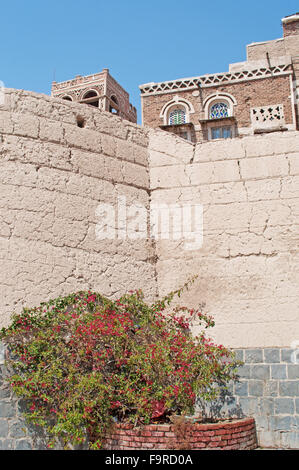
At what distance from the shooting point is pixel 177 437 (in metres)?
5.04

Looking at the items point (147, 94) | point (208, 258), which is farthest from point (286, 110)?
point (208, 258)

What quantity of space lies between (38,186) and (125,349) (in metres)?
2.20

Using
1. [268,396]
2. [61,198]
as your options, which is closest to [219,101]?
[61,198]

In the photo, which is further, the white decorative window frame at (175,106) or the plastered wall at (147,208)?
the white decorative window frame at (175,106)

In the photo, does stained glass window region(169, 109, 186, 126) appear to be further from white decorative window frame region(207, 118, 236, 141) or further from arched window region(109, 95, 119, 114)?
arched window region(109, 95, 119, 114)

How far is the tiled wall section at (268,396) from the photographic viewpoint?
564 centimetres

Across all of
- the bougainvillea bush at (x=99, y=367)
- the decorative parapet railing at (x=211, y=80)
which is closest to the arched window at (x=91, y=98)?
the decorative parapet railing at (x=211, y=80)

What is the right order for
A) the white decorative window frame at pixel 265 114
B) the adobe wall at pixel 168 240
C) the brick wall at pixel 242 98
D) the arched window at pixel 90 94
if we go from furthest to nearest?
the arched window at pixel 90 94 < the brick wall at pixel 242 98 < the white decorative window frame at pixel 265 114 < the adobe wall at pixel 168 240

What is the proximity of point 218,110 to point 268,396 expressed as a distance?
26087 mm

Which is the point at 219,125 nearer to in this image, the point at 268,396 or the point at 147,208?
the point at 147,208

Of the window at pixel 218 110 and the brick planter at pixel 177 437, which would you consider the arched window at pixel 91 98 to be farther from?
the brick planter at pixel 177 437

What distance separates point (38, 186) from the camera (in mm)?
6242

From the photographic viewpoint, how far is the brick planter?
5031 millimetres
